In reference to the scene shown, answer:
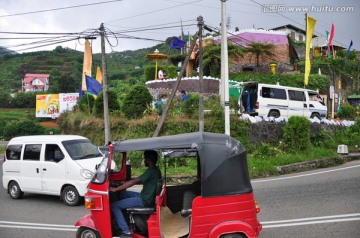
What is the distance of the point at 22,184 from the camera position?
11836 mm

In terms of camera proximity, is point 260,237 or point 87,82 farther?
point 87,82

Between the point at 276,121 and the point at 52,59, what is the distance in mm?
93892

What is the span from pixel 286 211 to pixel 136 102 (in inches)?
499

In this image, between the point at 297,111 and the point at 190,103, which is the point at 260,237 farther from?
the point at 297,111

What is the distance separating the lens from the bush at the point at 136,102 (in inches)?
790

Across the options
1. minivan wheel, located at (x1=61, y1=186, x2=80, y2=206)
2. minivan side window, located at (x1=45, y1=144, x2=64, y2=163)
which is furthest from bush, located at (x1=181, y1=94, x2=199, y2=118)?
minivan wheel, located at (x1=61, y1=186, x2=80, y2=206)

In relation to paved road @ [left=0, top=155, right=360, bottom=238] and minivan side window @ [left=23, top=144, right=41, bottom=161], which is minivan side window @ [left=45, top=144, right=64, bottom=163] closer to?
minivan side window @ [left=23, top=144, right=41, bottom=161]

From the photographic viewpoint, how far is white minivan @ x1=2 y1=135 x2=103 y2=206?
10719 mm

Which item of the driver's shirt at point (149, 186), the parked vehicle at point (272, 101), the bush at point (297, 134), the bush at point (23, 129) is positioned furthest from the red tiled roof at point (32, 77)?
the driver's shirt at point (149, 186)

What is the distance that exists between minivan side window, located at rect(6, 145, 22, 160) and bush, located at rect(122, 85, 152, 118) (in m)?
8.45

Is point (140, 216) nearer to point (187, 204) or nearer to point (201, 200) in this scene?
point (187, 204)

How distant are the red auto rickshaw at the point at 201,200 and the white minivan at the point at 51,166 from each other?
4.67 m

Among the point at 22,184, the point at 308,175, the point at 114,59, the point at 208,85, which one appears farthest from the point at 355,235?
the point at 114,59

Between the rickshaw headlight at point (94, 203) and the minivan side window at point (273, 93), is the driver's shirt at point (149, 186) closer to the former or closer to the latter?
the rickshaw headlight at point (94, 203)
